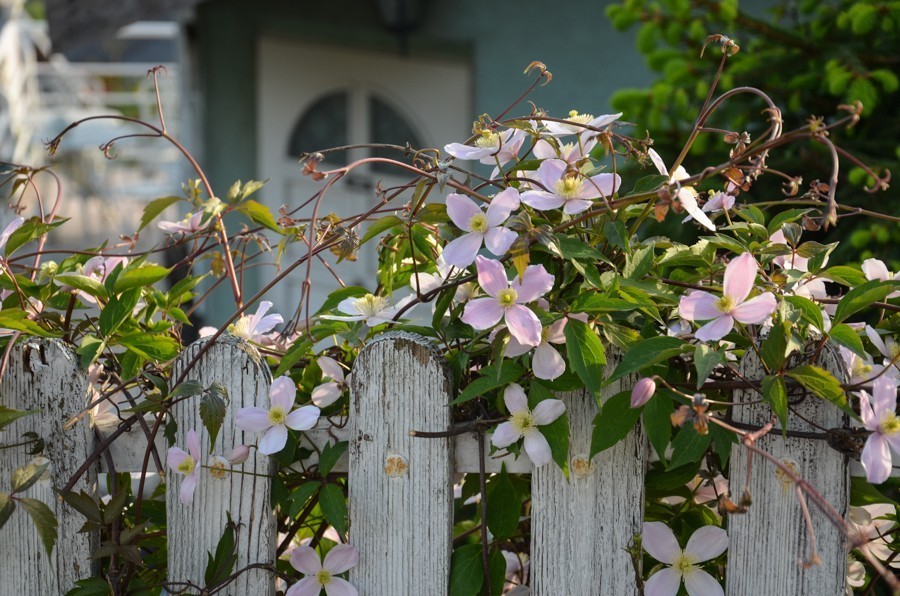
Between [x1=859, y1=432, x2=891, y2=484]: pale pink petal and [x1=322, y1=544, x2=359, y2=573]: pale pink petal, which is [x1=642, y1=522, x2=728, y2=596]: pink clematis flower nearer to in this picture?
[x1=859, y1=432, x2=891, y2=484]: pale pink petal

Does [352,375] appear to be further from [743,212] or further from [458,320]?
[743,212]

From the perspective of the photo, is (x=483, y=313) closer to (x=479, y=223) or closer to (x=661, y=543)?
(x=479, y=223)

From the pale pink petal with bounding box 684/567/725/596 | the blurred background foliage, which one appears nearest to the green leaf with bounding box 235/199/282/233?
the pale pink petal with bounding box 684/567/725/596

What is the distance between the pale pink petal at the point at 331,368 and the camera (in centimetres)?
110

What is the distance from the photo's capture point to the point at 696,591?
3.38 feet

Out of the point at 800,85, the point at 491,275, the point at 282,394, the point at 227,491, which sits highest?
the point at 800,85

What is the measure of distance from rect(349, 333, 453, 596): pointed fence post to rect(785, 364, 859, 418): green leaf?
36 centimetres

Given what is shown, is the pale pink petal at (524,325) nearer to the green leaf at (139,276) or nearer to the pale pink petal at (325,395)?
the pale pink petal at (325,395)

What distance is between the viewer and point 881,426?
0.90 meters

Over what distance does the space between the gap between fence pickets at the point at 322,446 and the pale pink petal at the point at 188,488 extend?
82mm

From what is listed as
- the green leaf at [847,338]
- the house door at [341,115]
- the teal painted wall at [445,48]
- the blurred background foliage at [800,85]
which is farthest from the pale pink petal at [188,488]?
the house door at [341,115]

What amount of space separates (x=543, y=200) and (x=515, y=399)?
0.20m

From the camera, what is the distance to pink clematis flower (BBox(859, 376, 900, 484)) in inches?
35.3

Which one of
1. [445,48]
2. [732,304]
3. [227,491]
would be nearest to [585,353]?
[732,304]
